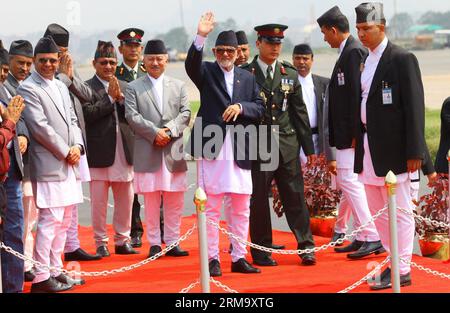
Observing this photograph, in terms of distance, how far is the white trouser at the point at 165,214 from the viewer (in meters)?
10.6

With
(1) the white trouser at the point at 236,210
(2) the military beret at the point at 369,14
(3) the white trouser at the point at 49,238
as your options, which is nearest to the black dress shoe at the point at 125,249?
(1) the white trouser at the point at 236,210

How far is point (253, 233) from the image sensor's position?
406 inches

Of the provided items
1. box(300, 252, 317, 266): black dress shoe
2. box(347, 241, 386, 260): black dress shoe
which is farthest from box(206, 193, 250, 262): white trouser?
box(347, 241, 386, 260): black dress shoe

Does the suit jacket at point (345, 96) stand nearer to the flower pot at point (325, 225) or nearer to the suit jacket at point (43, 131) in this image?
the flower pot at point (325, 225)

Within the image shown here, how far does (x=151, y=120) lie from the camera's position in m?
10.6

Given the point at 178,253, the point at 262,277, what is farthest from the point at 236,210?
the point at 178,253

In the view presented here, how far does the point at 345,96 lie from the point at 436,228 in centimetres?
146

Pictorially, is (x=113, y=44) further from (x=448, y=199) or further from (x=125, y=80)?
(x=448, y=199)

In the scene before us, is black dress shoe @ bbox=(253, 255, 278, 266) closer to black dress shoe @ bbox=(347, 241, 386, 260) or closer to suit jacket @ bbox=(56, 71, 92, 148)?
black dress shoe @ bbox=(347, 241, 386, 260)

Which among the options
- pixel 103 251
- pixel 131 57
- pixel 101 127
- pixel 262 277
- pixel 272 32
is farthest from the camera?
pixel 131 57

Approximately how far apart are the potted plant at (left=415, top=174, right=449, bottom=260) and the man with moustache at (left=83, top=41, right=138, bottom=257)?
2.81 metres

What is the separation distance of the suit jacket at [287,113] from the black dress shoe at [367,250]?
39.2 inches

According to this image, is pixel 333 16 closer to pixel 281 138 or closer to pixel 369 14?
pixel 281 138
